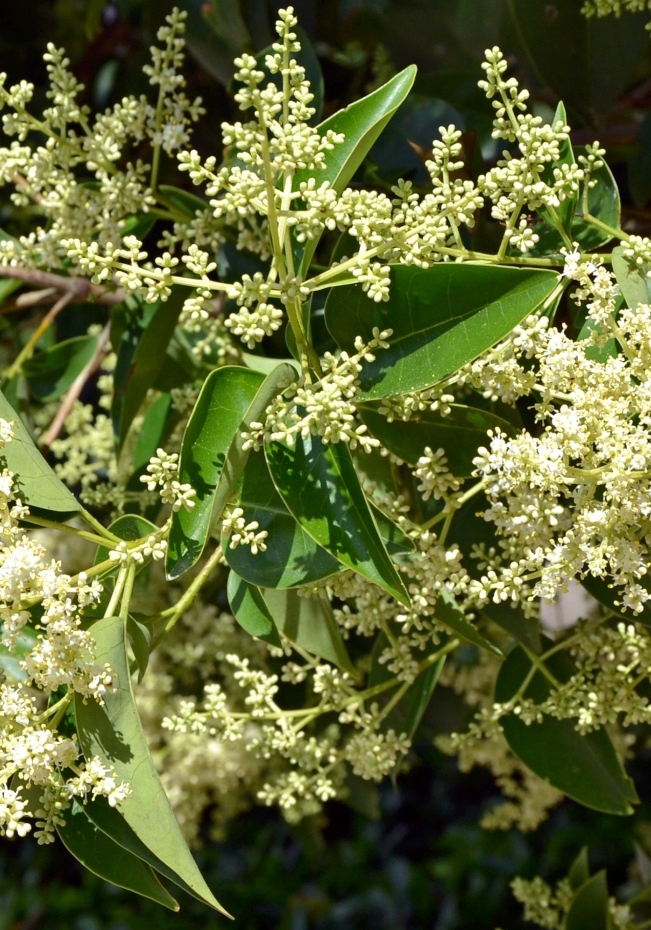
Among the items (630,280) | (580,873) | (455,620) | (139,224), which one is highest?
(630,280)

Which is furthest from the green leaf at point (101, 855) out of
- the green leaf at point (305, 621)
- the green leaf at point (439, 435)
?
the green leaf at point (439, 435)

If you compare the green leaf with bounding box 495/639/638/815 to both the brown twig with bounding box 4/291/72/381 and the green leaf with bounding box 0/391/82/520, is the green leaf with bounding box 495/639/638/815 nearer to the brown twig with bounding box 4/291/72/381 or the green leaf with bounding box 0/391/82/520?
the green leaf with bounding box 0/391/82/520

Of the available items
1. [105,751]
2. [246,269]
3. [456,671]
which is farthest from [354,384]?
[456,671]

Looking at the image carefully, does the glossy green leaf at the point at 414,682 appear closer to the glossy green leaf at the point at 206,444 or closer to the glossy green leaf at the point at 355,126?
the glossy green leaf at the point at 206,444

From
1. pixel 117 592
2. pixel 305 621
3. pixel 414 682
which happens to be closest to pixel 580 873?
pixel 414 682

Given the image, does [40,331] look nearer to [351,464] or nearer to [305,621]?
[305,621]
